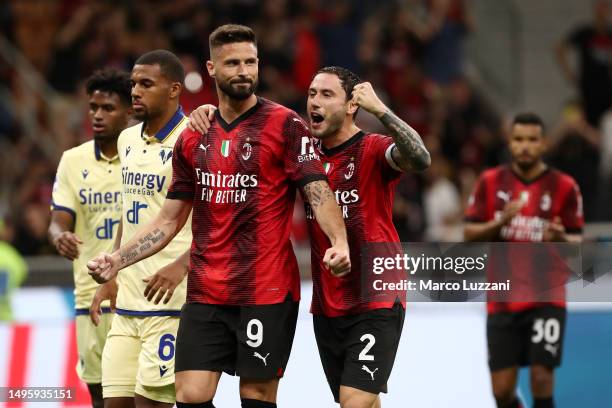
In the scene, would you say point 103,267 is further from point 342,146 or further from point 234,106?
point 342,146

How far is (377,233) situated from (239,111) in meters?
1.10

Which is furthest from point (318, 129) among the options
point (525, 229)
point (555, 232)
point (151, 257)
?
point (525, 229)

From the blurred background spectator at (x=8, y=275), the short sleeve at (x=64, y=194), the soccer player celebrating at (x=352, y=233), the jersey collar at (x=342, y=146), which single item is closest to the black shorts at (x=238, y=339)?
the soccer player celebrating at (x=352, y=233)

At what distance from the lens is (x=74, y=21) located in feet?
56.5

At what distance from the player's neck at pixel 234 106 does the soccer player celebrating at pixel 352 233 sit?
0.44ft

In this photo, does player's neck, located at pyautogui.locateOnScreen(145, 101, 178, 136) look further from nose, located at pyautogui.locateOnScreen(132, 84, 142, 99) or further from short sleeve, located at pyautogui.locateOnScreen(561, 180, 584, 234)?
short sleeve, located at pyautogui.locateOnScreen(561, 180, 584, 234)

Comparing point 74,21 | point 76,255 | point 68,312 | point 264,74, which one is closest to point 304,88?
point 264,74

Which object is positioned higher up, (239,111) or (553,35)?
(553,35)

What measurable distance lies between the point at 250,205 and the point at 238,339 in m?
0.77

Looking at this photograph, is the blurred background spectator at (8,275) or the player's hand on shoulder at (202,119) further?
the blurred background spectator at (8,275)

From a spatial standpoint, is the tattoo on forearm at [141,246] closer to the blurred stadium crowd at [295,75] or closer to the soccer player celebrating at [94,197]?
the soccer player celebrating at [94,197]

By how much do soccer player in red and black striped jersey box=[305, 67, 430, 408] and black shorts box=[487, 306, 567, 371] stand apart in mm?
2382

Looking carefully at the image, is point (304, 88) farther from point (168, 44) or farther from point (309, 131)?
point (309, 131)

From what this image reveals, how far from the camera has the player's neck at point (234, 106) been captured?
7.23 m
